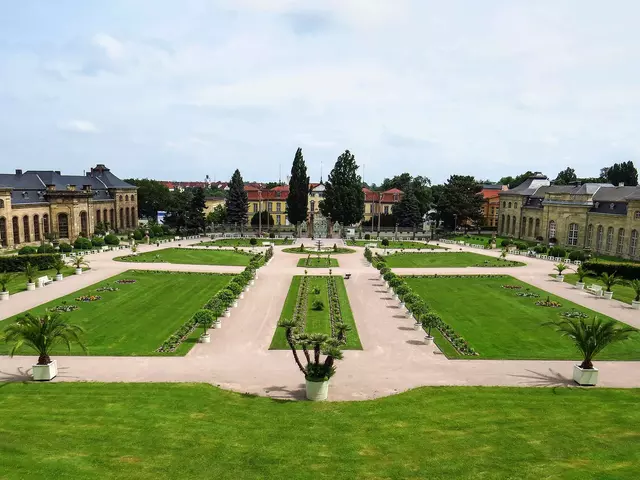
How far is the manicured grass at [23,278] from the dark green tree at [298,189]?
45342 mm

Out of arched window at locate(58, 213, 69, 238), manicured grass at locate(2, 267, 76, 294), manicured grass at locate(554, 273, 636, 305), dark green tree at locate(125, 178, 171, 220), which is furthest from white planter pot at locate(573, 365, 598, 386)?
dark green tree at locate(125, 178, 171, 220)

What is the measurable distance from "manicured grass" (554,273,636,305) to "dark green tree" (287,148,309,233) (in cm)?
5035

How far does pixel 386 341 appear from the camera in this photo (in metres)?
28.4

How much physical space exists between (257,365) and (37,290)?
27961 millimetres

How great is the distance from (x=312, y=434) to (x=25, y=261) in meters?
47.5

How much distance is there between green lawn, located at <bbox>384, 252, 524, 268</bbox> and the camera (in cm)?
5978

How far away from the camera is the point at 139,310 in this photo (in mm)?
34969

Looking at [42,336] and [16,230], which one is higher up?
[16,230]

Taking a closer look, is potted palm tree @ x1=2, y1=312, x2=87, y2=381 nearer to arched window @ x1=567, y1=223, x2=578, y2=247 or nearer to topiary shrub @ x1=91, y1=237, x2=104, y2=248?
topiary shrub @ x1=91, y1=237, x2=104, y2=248

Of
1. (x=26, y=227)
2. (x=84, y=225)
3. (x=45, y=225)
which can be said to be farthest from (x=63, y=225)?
(x=26, y=227)

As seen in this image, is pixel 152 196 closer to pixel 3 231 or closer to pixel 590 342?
pixel 3 231

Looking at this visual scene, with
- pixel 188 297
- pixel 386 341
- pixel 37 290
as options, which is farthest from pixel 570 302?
pixel 37 290

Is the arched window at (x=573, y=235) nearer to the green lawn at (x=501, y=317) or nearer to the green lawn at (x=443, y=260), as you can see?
the green lawn at (x=443, y=260)

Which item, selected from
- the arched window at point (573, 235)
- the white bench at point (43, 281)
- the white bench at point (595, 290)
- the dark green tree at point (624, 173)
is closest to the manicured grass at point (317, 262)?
the white bench at point (43, 281)
